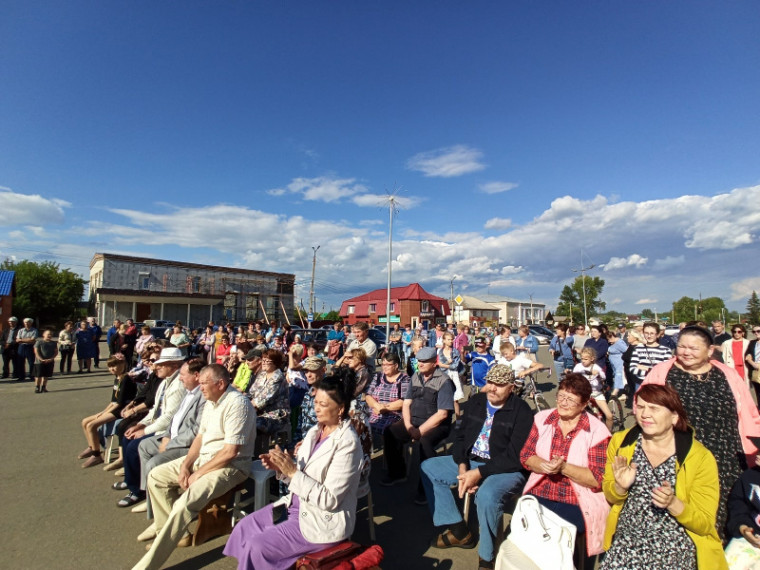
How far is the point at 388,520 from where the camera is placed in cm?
412

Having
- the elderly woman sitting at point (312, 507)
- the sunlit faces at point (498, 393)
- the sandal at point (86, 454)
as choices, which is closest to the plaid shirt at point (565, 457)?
the sunlit faces at point (498, 393)

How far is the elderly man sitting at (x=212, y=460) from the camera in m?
3.58

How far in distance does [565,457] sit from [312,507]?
5.94 ft

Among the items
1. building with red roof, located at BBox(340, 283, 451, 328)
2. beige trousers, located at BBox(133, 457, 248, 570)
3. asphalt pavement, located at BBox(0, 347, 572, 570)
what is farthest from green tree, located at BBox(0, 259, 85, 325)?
beige trousers, located at BBox(133, 457, 248, 570)

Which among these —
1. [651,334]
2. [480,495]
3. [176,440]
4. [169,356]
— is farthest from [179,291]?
[480,495]

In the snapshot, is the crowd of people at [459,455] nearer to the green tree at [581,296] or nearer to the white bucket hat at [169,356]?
the white bucket hat at [169,356]

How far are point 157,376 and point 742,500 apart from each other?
20.2 ft

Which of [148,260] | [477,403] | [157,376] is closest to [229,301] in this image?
[148,260]

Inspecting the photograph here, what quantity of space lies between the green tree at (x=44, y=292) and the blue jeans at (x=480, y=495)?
46.8 m

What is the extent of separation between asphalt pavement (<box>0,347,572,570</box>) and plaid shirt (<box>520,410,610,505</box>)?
90cm

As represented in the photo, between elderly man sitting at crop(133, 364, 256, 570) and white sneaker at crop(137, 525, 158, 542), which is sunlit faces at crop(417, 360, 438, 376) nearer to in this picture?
elderly man sitting at crop(133, 364, 256, 570)

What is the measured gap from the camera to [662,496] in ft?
7.03

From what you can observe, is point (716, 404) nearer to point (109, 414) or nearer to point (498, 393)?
point (498, 393)

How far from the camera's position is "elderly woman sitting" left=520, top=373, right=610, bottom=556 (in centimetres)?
289
